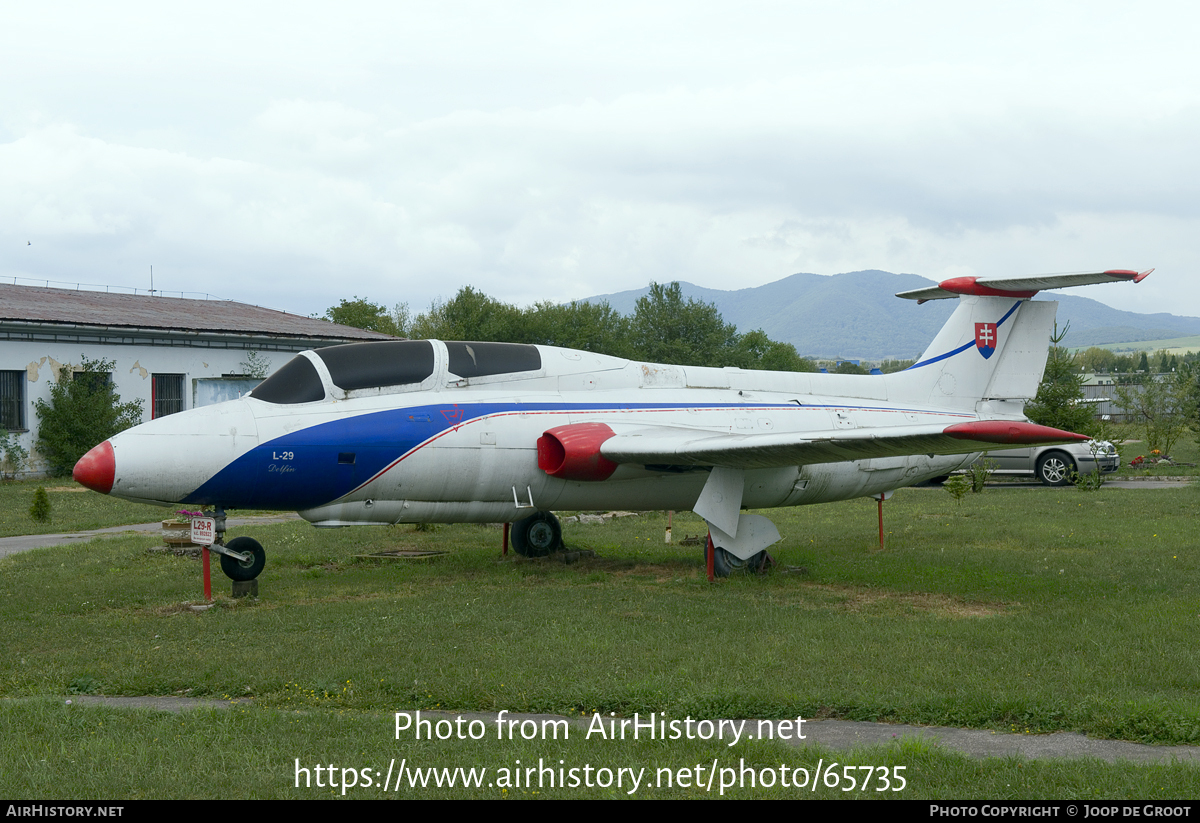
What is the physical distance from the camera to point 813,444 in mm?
10773

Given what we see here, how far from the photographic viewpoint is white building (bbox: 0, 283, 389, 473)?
27641mm

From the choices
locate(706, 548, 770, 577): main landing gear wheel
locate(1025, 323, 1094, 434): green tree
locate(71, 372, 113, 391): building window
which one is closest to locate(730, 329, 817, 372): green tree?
locate(1025, 323, 1094, 434): green tree

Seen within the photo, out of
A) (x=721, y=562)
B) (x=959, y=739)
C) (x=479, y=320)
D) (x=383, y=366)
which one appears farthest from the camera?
(x=479, y=320)

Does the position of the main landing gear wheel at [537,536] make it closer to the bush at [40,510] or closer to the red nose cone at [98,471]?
the red nose cone at [98,471]

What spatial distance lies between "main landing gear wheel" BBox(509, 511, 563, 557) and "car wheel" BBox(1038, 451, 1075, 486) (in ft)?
56.9

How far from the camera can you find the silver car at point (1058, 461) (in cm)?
2544

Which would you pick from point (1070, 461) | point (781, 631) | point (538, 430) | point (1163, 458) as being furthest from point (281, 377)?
point (1163, 458)

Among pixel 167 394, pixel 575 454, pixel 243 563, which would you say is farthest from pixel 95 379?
pixel 575 454

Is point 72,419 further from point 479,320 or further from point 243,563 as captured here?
point 479,320

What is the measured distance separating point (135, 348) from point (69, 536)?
13.8 meters

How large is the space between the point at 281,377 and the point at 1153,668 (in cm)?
897

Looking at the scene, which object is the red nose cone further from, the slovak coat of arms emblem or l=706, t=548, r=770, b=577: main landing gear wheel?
the slovak coat of arms emblem

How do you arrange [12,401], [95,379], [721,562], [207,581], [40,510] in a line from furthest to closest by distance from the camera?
[95,379] → [12,401] → [40,510] → [721,562] → [207,581]

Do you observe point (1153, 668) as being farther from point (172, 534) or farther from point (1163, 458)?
point (1163, 458)
